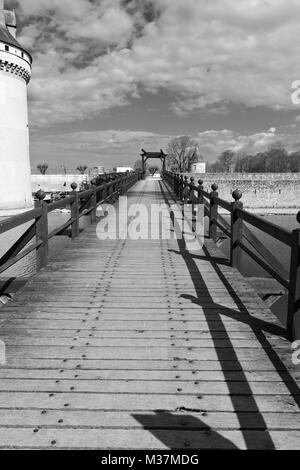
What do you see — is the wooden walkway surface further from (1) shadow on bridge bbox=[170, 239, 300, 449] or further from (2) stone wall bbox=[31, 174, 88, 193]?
(2) stone wall bbox=[31, 174, 88, 193]

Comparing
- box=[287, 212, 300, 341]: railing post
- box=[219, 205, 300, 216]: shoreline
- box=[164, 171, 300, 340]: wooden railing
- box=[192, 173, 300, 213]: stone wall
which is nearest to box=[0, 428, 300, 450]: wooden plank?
box=[287, 212, 300, 341]: railing post

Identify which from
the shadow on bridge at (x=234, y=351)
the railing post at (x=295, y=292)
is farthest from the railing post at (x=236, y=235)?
the railing post at (x=295, y=292)

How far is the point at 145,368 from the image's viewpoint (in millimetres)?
3387

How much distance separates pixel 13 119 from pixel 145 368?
41.3 meters

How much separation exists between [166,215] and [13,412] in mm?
11065

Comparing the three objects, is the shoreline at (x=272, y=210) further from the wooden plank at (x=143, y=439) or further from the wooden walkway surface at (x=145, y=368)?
the wooden plank at (x=143, y=439)

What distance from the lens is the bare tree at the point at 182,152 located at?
102 meters

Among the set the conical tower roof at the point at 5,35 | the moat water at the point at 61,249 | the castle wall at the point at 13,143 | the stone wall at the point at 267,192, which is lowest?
the moat water at the point at 61,249

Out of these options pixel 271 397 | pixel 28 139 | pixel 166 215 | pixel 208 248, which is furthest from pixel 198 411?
pixel 28 139

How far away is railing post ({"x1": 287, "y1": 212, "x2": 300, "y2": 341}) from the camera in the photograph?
3789 mm

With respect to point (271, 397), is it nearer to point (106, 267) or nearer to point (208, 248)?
point (106, 267)

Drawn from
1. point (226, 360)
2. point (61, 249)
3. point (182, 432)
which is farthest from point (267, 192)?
point (182, 432)

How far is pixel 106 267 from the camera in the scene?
22.4ft

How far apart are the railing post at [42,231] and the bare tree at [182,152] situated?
313 feet
